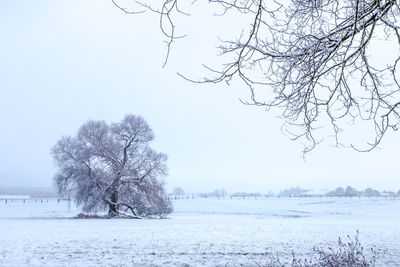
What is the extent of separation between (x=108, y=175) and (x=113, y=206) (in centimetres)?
253

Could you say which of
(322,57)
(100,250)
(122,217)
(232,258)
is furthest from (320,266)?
(122,217)

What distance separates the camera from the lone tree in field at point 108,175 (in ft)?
104

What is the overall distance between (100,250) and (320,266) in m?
5.96

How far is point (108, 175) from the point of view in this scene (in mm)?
32125

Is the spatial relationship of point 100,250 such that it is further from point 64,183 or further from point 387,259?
point 64,183

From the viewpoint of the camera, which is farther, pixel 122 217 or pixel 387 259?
pixel 122 217

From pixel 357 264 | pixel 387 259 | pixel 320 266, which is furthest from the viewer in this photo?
pixel 387 259

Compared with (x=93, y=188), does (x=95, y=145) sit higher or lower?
higher

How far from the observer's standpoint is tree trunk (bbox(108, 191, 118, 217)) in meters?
31.5

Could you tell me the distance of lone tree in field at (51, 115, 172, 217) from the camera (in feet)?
104

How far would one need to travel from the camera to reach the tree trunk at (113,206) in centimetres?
3148

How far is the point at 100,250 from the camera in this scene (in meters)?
10.8

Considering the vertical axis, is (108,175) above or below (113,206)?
above

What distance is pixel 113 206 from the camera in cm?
3177
